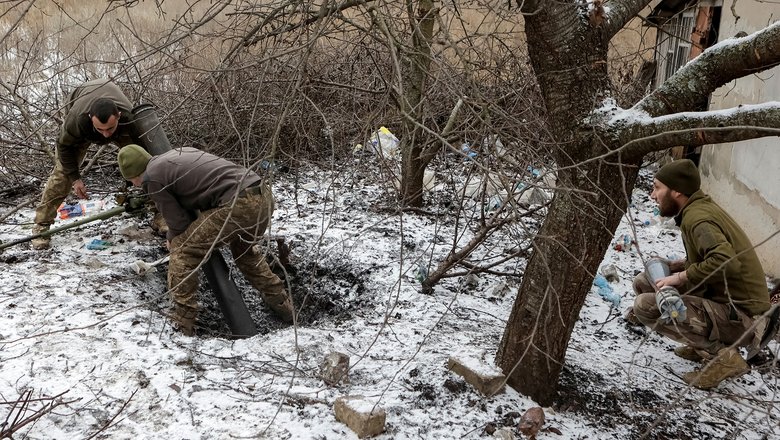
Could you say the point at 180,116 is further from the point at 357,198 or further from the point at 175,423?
the point at 175,423

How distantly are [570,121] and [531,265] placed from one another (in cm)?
73

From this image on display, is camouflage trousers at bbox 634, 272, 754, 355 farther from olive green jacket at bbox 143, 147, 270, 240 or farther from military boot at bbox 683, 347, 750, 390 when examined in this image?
olive green jacket at bbox 143, 147, 270, 240

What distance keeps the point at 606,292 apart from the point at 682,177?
1.38 metres

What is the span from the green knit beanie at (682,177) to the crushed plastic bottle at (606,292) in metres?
1.23

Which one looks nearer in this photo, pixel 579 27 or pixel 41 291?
pixel 579 27

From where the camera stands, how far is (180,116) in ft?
21.0

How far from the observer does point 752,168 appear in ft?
17.4

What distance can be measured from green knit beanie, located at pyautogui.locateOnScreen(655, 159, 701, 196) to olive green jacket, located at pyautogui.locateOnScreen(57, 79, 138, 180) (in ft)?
12.5

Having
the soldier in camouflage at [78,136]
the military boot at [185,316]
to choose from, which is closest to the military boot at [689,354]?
the military boot at [185,316]

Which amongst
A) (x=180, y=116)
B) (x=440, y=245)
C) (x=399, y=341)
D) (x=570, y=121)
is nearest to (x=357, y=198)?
(x=440, y=245)

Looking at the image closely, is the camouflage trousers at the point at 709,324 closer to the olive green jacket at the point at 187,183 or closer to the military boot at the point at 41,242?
the olive green jacket at the point at 187,183

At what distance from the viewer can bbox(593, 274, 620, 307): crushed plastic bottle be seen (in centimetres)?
441

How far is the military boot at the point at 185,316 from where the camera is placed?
13.3 feet

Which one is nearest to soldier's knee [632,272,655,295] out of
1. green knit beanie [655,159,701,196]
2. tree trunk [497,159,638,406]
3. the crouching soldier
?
green knit beanie [655,159,701,196]
